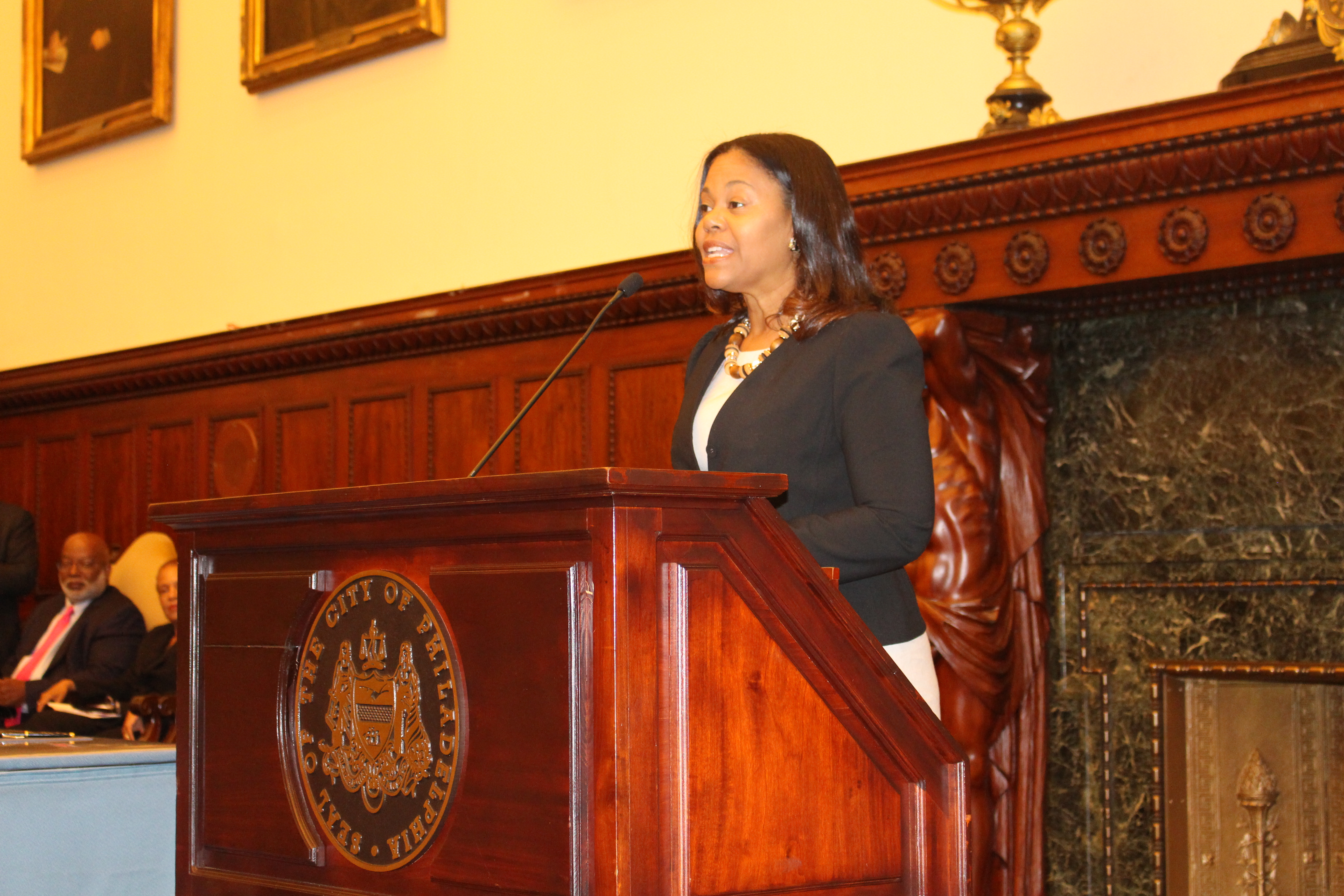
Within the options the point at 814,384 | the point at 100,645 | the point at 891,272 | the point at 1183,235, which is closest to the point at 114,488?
the point at 100,645

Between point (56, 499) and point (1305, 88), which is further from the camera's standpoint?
point (56, 499)

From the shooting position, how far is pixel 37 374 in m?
7.61

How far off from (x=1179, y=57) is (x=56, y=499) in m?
5.96

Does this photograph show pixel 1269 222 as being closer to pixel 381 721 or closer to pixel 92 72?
pixel 381 721

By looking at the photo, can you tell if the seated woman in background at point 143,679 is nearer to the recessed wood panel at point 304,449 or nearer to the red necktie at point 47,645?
the red necktie at point 47,645

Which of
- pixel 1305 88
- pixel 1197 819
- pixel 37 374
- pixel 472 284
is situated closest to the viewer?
pixel 1305 88

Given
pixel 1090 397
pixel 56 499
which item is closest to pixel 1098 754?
pixel 1090 397

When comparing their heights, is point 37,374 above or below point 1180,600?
above

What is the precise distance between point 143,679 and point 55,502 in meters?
2.26

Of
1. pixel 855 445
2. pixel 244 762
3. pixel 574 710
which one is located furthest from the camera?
pixel 855 445

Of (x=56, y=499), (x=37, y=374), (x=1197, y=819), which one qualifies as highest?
(x=37, y=374)

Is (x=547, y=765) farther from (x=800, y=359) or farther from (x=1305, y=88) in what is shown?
(x=1305, y=88)

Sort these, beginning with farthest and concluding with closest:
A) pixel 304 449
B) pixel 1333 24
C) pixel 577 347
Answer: pixel 304 449, pixel 1333 24, pixel 577 347

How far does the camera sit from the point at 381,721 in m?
1.71
